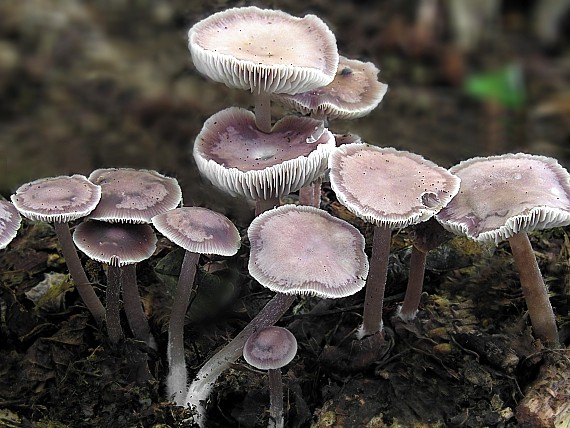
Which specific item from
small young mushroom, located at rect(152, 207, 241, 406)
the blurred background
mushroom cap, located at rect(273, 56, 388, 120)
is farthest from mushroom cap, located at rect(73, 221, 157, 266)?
the blurred background

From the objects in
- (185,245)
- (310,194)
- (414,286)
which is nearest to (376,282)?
(414,286)

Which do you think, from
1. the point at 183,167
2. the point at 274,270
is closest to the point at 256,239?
the point at 274,270

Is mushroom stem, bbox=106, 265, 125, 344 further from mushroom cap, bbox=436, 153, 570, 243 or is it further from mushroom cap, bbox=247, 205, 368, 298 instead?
mushroom cap, bbox=436, 153, 570, 243

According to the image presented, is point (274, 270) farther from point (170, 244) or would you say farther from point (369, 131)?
point (369, 131)

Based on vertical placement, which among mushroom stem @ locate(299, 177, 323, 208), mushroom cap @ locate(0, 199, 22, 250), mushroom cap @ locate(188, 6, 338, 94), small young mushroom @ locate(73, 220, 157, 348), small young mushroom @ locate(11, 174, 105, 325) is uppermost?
mushroom cap @ locate(188, 6, 338, 94)

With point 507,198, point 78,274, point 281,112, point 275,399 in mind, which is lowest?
point 281,112

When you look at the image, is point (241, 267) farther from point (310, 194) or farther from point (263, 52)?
point (263, 52)
